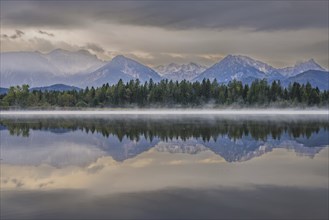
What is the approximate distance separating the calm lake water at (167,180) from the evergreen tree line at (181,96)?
102593 millimetres

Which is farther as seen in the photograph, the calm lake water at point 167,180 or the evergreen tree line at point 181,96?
the evergreen tree line at point 181,96

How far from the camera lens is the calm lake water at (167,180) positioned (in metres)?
13.0

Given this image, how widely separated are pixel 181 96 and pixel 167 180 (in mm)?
120071

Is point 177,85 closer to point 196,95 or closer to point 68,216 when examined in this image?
point 196,95

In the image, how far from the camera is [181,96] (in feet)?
451

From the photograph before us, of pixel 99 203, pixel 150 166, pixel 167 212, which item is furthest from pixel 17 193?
pixel 150 166

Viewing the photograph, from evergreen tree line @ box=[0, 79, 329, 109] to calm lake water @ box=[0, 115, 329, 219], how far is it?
102593 mm

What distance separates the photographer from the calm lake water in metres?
13.0

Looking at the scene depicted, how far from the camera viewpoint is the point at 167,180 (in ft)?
58.1

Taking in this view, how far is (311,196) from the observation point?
47.6 feet

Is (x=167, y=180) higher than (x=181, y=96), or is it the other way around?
(x=181, y=96)

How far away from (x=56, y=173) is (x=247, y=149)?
12062mm

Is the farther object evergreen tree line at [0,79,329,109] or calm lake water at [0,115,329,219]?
evergreen tree line at [0,79,329,109]

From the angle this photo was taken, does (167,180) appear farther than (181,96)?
No
